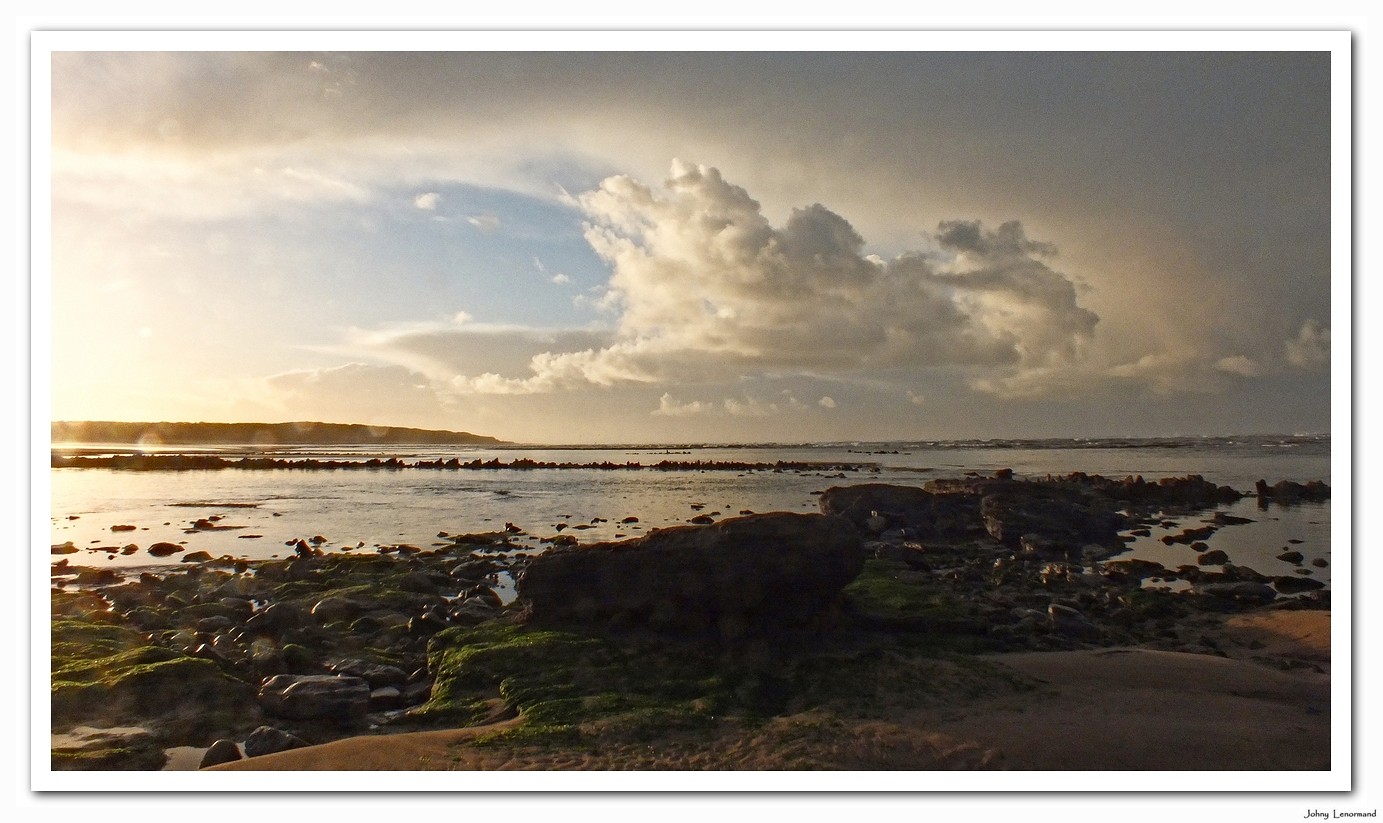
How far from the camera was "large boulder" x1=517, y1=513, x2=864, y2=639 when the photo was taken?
9.07m

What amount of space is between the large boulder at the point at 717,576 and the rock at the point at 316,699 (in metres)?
2.52

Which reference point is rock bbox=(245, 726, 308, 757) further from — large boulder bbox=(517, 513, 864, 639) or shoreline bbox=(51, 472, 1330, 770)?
large boulder bbox=(517, 513, 864, 639)

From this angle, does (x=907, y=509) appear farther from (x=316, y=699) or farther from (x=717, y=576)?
(x=316, y=699)

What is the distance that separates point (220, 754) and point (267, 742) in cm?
38

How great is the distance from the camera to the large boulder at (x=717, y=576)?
9.07 meters

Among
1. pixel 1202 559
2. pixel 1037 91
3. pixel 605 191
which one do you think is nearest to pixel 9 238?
pixel 605 191

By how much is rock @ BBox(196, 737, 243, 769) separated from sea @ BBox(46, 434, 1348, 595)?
306 centimetres

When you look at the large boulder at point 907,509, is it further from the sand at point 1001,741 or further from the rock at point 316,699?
the rock at point 316,699

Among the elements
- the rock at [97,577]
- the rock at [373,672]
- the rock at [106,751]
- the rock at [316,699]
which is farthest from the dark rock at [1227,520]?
the rock at [97,577]

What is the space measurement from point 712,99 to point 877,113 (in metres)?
2.11
